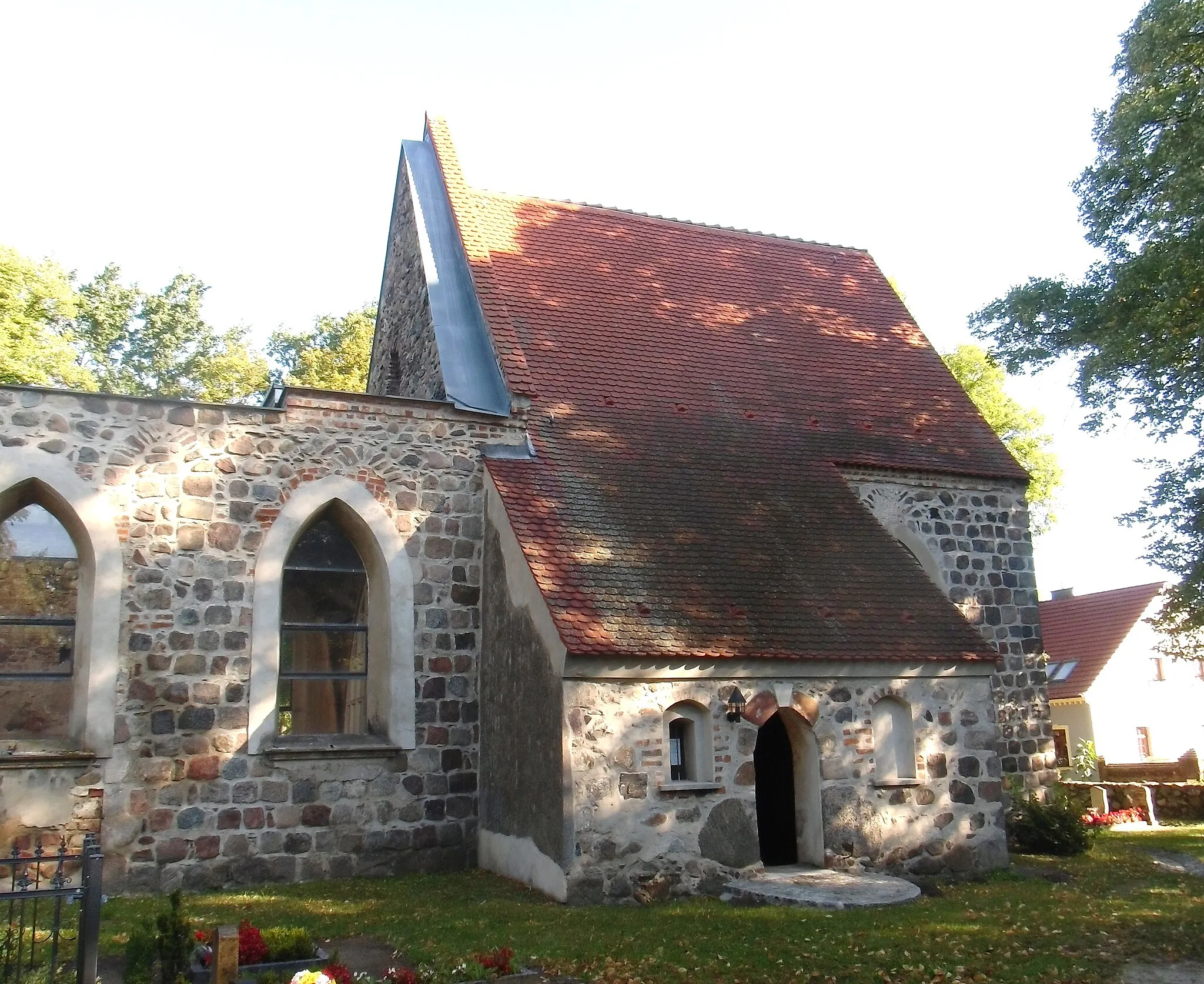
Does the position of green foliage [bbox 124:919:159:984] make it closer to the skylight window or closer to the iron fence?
the iron fence

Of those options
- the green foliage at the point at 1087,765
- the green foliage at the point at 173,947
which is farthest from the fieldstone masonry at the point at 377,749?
the green foliage at the point at 1087,765

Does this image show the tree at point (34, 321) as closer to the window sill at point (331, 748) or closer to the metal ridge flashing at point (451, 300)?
the metal ridge flashing at point (451, 300)

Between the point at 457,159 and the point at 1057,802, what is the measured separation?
43.0 feet

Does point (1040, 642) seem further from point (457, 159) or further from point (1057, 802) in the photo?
point (457, 159)

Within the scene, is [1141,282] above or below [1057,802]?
above

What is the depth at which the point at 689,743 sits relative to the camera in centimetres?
1136

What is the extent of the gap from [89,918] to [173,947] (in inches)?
25.9

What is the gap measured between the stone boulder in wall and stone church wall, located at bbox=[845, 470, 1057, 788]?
5747 millimetres

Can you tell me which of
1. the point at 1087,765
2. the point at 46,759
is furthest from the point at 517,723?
the point at 1087,765

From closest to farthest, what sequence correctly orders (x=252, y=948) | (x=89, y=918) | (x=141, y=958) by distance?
(x=89, y=918), (x=141, y=958), (x=252, y=948)

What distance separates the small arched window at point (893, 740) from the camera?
39.7 feet

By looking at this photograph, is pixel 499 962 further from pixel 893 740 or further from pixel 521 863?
pixel 893 740

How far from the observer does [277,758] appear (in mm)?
11562

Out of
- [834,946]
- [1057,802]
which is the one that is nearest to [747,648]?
[834,946]
